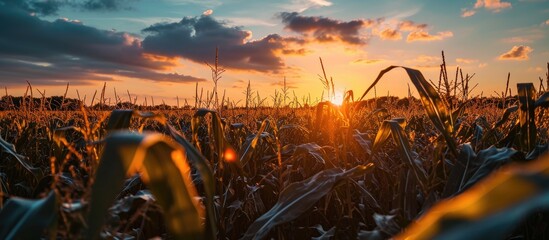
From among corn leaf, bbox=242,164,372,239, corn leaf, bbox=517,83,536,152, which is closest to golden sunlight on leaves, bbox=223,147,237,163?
corn leaf, bbox=242,164,372,239

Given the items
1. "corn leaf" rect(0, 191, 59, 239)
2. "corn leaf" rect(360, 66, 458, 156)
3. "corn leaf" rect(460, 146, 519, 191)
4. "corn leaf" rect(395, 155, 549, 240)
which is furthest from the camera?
"corn leaf" rect(360, 66, 458, 156)

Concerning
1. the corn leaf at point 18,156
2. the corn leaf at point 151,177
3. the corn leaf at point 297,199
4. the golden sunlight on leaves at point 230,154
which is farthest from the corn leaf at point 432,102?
the corn leaf at point 18,156

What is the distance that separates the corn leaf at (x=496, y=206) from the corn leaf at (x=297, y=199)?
1.08 meters

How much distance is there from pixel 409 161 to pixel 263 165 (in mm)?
2153

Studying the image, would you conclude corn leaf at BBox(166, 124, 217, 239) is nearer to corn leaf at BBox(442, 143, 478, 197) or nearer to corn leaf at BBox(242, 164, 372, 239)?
corn leaf at BBox(242, 164, 372, 239)

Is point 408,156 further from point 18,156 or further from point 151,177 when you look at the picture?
point 18,156

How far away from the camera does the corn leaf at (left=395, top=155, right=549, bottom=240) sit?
431 millimetres

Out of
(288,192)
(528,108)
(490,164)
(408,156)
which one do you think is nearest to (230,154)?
(288,192)

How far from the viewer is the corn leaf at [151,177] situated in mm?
724

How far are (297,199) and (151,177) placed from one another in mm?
910

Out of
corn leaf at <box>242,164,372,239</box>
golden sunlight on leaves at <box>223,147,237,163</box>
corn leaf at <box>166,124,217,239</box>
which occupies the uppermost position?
corn leaf at <box>166,124,217,239</box>

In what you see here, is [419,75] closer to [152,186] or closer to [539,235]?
[539,235]

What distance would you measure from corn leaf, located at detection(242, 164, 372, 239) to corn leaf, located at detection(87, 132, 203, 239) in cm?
71

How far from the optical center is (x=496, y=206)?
479 mm
